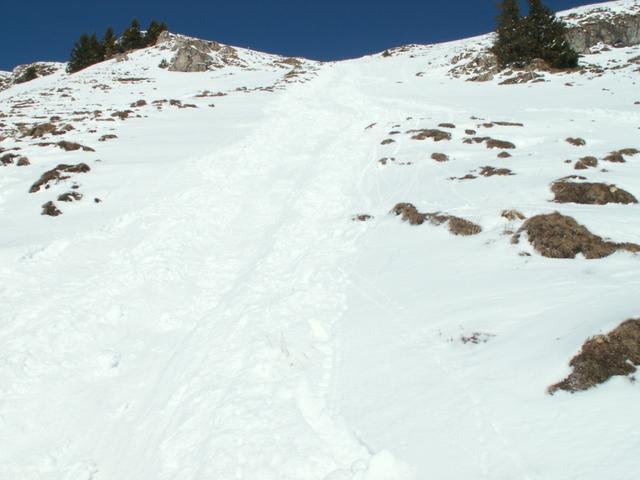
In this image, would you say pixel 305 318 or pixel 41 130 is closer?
pixel 305 318

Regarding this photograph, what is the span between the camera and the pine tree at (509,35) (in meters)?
45.8

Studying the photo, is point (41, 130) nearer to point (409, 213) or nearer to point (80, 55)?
point (409, 213)

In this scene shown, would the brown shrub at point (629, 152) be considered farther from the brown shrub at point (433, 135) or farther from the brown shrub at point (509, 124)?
the brown shrub at point (509, 124)

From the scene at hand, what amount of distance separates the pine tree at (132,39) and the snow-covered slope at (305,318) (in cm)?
8081

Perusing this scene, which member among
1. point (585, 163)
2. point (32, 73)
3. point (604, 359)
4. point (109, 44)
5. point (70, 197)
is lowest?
point (585, 163)

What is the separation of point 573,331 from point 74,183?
14959 millimetres

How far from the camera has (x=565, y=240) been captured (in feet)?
27.0

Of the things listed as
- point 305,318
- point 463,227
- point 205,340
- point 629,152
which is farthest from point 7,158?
point 629,152

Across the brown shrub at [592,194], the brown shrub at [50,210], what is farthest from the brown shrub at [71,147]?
the brown shrub at [592,194]

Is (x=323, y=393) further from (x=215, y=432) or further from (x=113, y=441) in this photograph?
(x=113, y=441)

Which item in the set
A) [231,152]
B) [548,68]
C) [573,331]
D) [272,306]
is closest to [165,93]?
[231,152]

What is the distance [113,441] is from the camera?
5645mm

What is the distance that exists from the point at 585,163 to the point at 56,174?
1740 centimetres

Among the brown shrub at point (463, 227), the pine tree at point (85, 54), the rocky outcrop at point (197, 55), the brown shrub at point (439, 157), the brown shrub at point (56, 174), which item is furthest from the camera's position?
the pine tree at point (85, 54)
